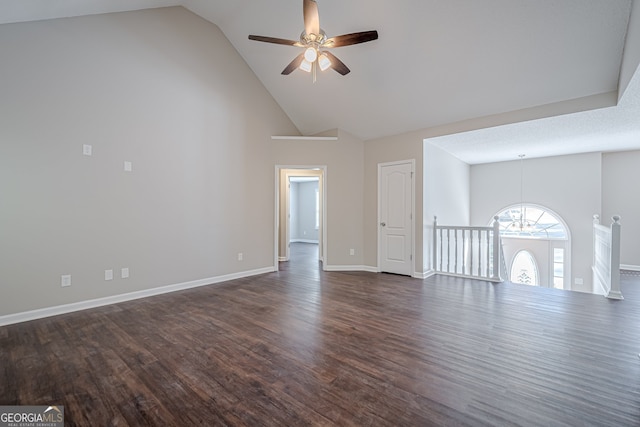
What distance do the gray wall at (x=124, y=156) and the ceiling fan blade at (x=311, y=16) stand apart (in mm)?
2479

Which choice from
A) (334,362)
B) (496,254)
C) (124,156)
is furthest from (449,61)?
(124,156)

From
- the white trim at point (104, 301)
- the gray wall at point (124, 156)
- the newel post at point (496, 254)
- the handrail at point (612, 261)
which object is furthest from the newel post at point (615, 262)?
the white trim at point (104, 301)

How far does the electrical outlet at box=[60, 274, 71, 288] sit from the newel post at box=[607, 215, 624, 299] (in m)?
6.95

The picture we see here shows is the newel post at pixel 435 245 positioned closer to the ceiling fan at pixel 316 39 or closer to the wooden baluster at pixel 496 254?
the wooden baluster at pixel 496 254

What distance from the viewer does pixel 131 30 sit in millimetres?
3797

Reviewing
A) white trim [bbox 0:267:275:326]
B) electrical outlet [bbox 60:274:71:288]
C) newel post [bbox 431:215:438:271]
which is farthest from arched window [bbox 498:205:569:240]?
electrical outlet [bbox 60:274:71:288]

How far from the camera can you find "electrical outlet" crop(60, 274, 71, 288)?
10.7 feet

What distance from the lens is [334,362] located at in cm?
217

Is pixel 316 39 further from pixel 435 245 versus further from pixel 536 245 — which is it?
pixel 536 245

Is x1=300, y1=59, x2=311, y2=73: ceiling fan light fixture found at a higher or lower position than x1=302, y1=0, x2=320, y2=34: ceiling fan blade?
lower

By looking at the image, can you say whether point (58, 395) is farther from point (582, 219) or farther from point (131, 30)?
point (582, 219)

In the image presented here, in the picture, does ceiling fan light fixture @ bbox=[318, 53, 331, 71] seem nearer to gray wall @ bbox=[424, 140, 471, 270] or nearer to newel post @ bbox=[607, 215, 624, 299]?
gray wall @ bbox=[424, 140, 471, 270]

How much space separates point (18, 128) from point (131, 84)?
1.35 meters

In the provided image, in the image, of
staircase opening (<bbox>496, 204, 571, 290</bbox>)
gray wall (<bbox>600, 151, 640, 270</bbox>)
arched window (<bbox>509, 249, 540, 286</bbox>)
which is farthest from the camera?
arched window (<bbox>509, 249, 540, 286</bbox>)
